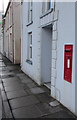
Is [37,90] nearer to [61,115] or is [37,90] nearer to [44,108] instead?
[44,108]

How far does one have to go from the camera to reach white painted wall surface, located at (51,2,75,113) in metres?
4.05

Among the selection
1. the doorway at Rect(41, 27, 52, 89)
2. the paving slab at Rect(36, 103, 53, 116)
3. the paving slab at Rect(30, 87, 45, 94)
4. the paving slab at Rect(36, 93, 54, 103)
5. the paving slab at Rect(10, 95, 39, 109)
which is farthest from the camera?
the doorway at Rect(41, 27, 52, 89)

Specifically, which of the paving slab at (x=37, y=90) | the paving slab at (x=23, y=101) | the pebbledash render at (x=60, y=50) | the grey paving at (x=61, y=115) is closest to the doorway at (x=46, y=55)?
the pebbledash render at (x=60, y=50)

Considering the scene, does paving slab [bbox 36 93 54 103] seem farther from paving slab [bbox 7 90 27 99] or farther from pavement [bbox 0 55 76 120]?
paving slab [bbox 7 90 27 99]

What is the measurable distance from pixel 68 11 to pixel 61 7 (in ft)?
1.53

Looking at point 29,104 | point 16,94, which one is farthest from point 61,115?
point 16,94

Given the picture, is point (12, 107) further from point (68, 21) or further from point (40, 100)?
point (68, 21)

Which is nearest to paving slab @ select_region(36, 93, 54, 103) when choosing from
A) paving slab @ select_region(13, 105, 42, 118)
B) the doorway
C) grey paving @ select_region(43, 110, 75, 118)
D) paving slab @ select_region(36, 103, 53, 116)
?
paving slab @ select_region(36, 103, 53, 116)

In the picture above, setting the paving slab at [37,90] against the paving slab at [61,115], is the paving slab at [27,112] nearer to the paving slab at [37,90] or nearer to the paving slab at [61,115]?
the paving slab at [61,115]

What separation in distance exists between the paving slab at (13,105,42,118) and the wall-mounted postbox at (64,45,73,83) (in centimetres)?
115

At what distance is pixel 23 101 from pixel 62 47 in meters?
2.03

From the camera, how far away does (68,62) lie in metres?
4.25

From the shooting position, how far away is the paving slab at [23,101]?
4741mm

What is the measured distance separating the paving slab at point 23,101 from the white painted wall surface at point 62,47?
686mm
